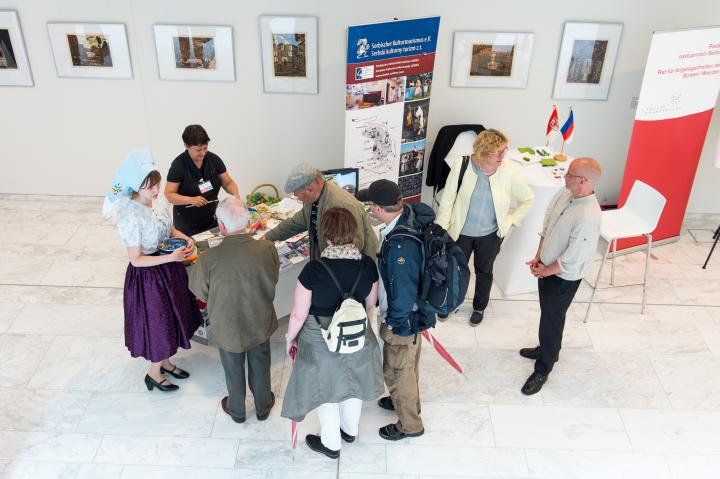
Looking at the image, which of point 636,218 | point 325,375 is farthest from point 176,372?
point 636,218

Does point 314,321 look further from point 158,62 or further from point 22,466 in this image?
point 158,62

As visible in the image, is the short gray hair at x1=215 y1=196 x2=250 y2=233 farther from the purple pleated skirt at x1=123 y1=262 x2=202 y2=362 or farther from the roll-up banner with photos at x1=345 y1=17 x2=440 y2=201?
the roll-up banner with photos at x1=345 y1=17 x2=440 y2=201

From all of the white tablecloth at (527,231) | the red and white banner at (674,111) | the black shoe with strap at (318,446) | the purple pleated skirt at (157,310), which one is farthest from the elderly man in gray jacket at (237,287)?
the red and white banner at (674,111)

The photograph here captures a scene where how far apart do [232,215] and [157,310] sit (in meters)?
0.98

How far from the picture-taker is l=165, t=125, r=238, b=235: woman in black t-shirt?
4191 millimetres

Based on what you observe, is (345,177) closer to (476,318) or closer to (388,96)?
(388,96)

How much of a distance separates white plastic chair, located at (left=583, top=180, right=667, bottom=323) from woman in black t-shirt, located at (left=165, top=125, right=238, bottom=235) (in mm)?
3052

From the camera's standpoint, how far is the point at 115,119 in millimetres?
6035

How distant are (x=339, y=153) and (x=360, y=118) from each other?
3.80ft

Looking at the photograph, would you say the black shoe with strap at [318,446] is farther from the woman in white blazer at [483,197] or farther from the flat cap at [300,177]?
the woman in white blazer at [483,197]

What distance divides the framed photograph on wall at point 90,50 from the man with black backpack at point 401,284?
3726mm

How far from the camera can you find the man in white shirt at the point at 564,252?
340cm

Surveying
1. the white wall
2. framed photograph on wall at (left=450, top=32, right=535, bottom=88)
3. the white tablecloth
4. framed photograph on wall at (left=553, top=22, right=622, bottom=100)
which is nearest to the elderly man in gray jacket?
the white tablecloth

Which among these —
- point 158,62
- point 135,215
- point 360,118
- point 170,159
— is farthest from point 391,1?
point 135,215
